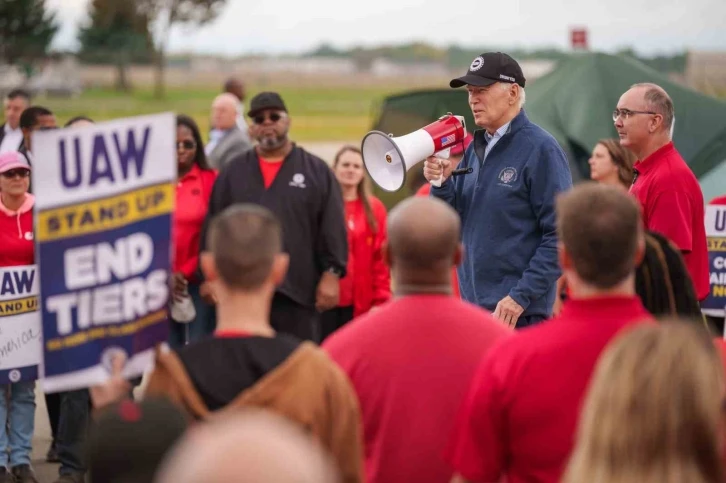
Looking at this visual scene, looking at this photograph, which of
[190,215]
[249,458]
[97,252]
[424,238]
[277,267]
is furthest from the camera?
[190,215]

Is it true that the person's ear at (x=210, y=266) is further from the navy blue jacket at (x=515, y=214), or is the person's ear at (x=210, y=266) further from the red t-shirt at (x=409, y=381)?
the navy blue jacket at (x=515, y=214)

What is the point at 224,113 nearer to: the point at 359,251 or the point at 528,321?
the point at 359,251

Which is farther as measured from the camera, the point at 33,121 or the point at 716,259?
the point at 33,121

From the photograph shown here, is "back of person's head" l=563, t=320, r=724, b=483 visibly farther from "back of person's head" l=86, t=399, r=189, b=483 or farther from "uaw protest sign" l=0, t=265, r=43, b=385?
"uaw protest sign" l=0, t=265, r=43, b=385

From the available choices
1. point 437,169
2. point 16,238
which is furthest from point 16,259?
point 437,169

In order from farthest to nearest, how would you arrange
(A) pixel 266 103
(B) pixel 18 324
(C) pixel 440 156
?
(A) pixel 266 103 → (B) pixel 18 324 → (C) pixel 440 156

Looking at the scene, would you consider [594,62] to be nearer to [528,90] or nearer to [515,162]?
[528,90]

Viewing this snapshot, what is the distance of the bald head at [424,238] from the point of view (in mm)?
3676

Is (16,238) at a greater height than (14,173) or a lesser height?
lesser

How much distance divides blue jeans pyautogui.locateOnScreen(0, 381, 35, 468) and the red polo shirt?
3803 millimetres

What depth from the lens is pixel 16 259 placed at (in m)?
6.87

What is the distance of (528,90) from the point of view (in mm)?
14070

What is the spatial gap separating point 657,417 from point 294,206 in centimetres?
472

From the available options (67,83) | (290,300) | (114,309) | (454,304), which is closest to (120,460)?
(114,309)
